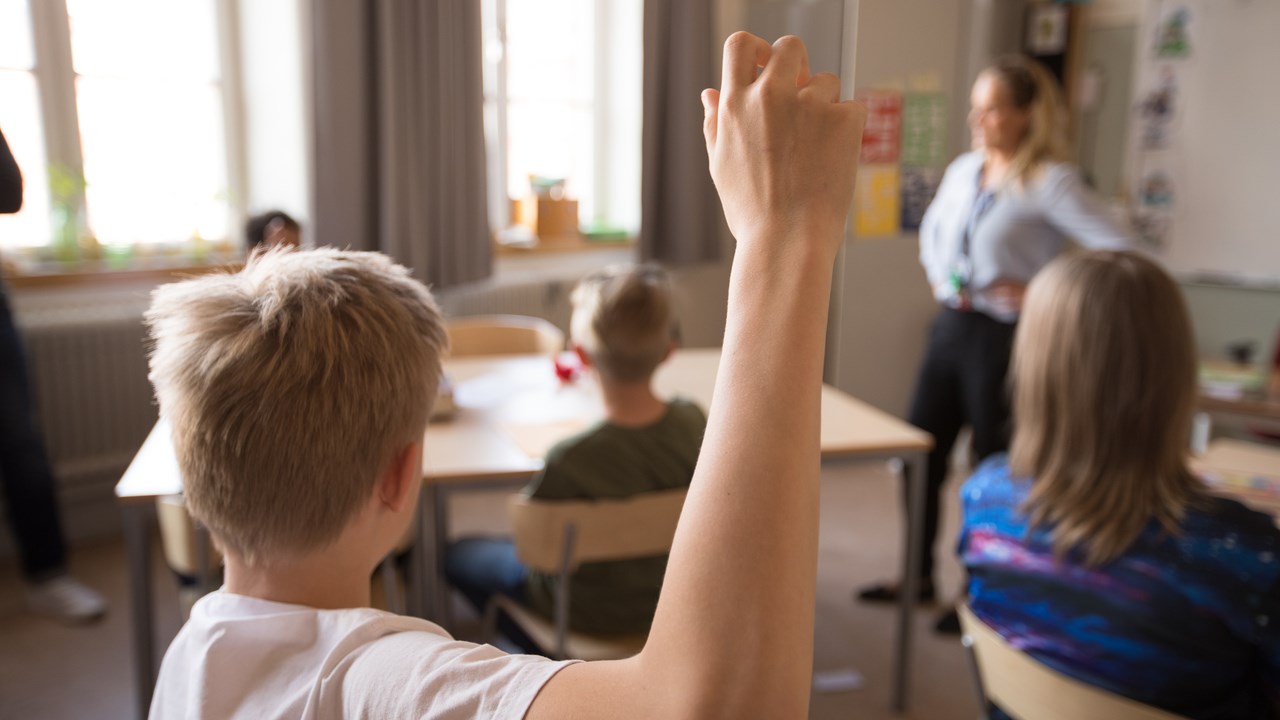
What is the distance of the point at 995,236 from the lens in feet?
7.37

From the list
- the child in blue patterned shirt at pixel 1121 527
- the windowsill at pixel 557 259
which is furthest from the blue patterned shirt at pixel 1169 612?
the windowsill at pixel 557 259

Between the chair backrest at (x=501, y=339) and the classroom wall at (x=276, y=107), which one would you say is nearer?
the chair backrest at (x=501, y=339)

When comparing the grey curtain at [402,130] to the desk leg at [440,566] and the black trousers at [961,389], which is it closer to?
the desk leg at [440,566]

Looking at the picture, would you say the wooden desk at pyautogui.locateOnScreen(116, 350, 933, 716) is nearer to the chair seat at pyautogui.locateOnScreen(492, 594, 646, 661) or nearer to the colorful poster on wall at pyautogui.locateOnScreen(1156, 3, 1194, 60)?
the chair seat at pyautogui.locateOnScreen(492, 594, 646, 661)

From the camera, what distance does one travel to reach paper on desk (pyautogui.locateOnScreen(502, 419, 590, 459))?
1873mm

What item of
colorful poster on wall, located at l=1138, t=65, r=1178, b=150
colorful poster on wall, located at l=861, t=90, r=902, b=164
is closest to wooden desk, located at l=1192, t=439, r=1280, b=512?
colorful poster on wall, located at l=861, t=90, r=902, b=164

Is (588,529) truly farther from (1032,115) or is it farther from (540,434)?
(1032,115)

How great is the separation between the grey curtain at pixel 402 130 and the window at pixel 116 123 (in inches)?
21.1

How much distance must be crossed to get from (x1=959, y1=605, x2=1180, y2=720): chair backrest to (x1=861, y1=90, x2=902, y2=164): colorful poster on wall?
793 mm

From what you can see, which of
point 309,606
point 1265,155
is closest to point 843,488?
point 1265,155

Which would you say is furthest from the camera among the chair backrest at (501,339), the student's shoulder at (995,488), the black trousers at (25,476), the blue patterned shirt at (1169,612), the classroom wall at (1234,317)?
the classroom wall at (1234,317)

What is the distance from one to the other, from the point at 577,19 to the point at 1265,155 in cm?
256

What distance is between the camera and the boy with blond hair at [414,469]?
39 cm

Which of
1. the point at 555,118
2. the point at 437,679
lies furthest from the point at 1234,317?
the point at 437,679
